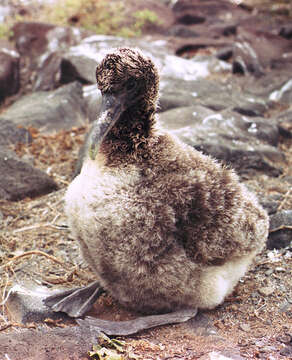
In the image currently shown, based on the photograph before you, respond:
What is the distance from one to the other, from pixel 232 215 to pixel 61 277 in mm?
1525

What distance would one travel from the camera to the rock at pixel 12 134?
591 cm

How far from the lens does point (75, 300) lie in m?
3.39

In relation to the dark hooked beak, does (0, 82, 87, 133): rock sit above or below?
below

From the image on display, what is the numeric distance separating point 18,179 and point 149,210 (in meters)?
2.49

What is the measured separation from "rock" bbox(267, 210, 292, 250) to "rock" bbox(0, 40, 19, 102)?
6.37 m

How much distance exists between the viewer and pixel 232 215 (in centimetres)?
313

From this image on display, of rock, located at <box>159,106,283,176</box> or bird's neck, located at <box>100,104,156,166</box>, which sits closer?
bird's neck, located at <box>100,104,156,166</box>

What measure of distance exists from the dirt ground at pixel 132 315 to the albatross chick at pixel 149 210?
8.4 inches

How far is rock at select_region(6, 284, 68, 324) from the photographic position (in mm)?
3312

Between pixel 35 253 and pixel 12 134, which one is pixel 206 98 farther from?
pixel 35 253

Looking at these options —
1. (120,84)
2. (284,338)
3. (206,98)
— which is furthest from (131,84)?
(206,98)

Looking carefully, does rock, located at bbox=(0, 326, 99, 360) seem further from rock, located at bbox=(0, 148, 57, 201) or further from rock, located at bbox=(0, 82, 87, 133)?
rock, located at bbox=(0, 82, 87, 133)

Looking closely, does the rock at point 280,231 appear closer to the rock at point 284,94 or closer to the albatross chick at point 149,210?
the albatross chick at point 149,210

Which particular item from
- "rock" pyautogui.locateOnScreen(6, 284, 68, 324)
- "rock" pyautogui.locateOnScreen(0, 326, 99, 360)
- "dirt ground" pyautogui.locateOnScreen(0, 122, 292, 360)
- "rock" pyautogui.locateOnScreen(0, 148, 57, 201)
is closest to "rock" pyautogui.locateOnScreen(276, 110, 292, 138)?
"dirt ground" pyautogui.locateOnScreen(0, 122, 292, 360)
